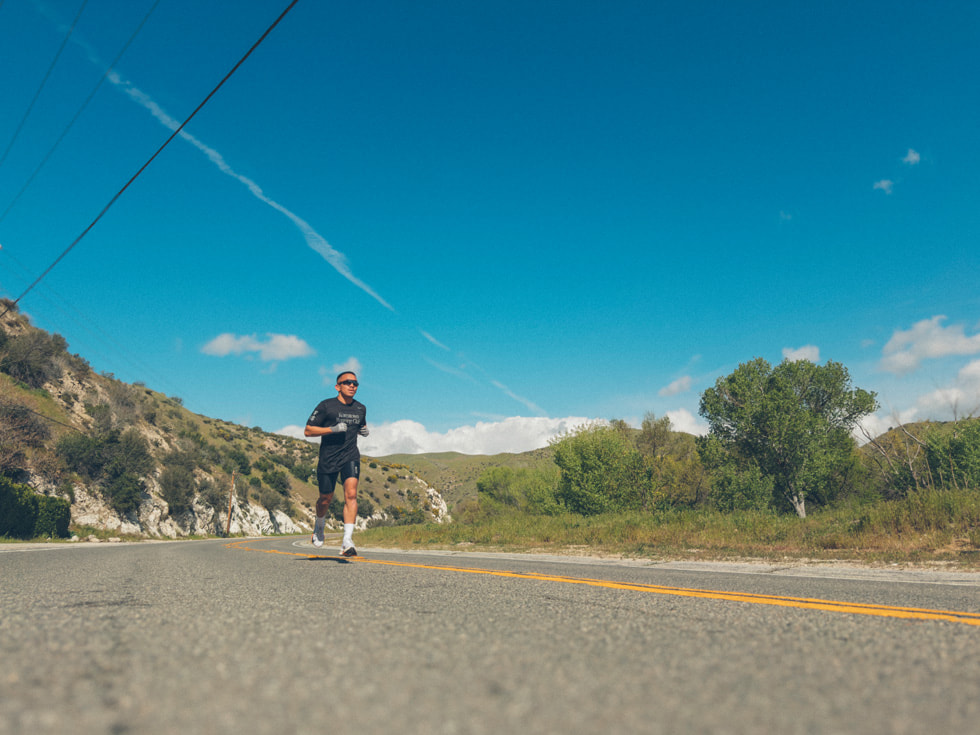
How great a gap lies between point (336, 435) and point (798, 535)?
9.83m

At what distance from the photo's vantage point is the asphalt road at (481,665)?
1.31 m

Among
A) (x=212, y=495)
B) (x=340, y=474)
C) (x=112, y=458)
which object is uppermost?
(x=112, y=458)

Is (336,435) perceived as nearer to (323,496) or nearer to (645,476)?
(323,496)

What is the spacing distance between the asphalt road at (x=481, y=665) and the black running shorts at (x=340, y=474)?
12.6 ft

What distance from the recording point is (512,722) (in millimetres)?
1297

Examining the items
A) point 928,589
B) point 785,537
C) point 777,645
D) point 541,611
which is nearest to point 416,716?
point 777,645

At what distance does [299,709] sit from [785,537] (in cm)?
1247

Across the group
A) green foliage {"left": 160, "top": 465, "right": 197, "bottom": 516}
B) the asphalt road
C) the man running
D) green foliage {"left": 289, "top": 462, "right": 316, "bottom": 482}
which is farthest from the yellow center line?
green foliage {"left": 289, "top": 462, "right": 316, "bottom": 482}

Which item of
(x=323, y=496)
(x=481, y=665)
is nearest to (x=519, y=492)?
(x=323, y=496)

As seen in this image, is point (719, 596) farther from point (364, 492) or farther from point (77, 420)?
point (364, 492)

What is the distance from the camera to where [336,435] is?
761cm

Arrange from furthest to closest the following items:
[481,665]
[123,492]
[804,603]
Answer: [123,492] < [804,603] < [481,665]

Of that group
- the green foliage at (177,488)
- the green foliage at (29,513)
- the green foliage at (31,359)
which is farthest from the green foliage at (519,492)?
the green foliage at (31,359)

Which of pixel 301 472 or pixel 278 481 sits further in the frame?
pixel 301 472
